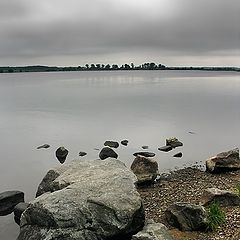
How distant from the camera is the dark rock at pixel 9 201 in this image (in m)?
16.8

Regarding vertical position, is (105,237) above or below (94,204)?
below

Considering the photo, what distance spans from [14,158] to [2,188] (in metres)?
7.79

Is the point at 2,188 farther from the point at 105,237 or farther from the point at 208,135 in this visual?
the point at 208,135

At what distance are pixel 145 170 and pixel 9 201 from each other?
6.79 meters

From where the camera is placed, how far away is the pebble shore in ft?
38.4

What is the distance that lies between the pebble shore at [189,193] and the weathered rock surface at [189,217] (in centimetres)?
21

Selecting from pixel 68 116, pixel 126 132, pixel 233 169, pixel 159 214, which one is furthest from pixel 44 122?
pixel 159 214

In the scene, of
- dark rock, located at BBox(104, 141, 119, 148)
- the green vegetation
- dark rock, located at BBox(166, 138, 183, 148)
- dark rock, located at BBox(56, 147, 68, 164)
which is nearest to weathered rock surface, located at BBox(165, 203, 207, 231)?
the green vegetation

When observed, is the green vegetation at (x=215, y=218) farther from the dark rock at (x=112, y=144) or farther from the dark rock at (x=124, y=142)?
the dark rock at (x=124, y=142)

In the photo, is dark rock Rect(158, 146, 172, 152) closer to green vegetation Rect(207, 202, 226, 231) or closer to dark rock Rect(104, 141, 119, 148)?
dark rock Rect(104, 141, 119, 148)

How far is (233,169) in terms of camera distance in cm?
2028

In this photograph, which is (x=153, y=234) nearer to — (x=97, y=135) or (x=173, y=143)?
(x=173, y=143)

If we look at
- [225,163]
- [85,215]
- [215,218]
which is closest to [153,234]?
[85,215]

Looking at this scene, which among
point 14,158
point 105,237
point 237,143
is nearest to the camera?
point 105,237
